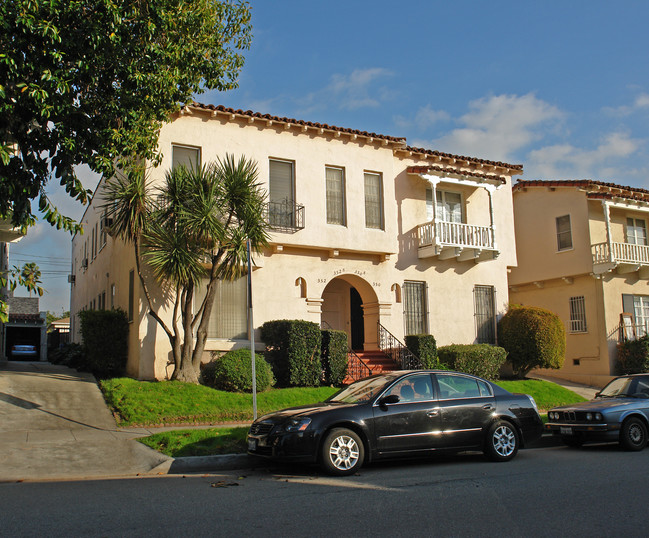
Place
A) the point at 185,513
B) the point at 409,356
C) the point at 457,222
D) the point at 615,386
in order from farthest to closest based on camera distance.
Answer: the point at 457,222, the point at 409,356, the point at 615,386, the point at 185,513

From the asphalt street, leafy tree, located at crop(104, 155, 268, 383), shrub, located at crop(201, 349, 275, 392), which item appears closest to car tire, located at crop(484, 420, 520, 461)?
the asphalt street

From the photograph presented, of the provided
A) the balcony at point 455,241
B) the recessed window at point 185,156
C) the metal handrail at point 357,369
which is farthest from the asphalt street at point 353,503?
the balcony at point 455,241

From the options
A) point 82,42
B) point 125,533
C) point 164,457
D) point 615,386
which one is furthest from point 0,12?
point 615,386

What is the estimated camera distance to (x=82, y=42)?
10039 millimetres

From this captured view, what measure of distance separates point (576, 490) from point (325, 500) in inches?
119

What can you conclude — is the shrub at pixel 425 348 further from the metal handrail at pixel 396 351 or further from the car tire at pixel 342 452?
the car tire at pixel 342 452

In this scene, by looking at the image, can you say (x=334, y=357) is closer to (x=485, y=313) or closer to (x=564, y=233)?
(x=485, y=313)

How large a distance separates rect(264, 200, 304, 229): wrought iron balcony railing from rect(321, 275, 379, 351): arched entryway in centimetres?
258

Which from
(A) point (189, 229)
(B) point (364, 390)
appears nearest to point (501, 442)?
(B) point (364, 390)

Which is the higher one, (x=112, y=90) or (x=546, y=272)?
(x=112, y=90)

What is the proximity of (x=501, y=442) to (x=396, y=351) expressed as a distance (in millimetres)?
9402

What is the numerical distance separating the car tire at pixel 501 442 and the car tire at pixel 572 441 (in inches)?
79.3

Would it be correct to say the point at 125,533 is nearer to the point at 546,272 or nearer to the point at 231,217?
the point at 231,217

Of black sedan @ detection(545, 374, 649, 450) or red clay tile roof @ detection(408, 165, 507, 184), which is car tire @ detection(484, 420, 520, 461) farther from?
red clay tile roof @ detection(408, 165, 507, 184)
